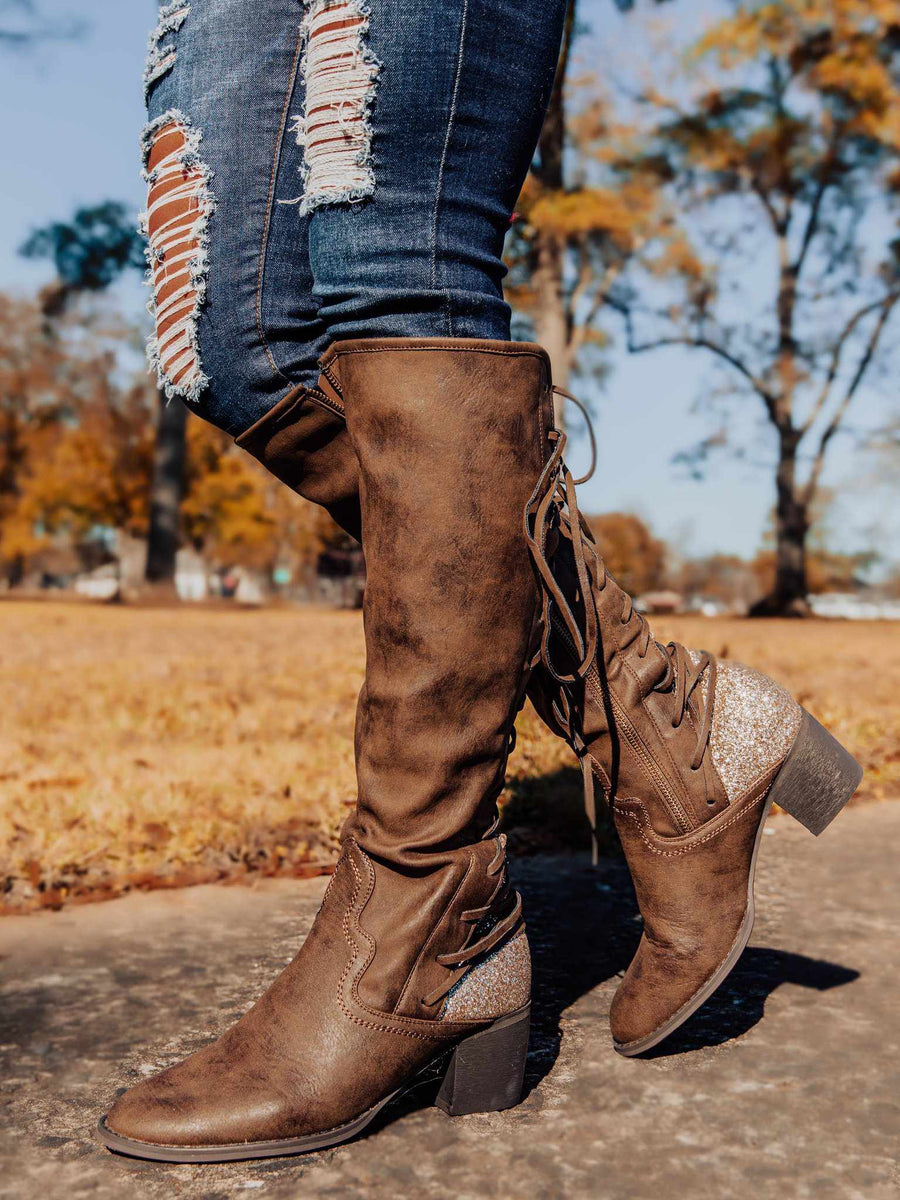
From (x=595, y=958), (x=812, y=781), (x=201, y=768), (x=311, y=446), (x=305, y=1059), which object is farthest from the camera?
(x=201, y=768)

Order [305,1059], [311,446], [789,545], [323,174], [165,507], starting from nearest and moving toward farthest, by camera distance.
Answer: [305,1059], [323,174], [311,446], [165,507], [789,545]

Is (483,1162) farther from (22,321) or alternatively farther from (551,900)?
(22,321)

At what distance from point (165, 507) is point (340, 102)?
71.3ft

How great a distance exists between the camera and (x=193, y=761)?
337 centimetres

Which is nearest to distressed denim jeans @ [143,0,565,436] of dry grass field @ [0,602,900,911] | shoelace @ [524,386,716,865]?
shoelace @ [524,386,716,865]

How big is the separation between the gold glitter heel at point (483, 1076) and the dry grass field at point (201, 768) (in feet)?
3.55

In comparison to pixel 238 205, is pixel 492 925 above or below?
below

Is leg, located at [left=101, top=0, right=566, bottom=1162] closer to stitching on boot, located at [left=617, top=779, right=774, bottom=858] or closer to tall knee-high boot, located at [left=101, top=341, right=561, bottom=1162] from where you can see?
tall knee-high boot, located at [left=101, top=341, right=561, bottom=1162]

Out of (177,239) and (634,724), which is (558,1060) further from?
(177,239)

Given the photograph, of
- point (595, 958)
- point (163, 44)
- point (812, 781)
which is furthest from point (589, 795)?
point (163, 44)

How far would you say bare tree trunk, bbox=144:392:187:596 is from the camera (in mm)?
22031

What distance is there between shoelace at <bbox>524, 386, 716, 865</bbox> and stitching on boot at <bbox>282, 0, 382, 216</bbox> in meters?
0.37

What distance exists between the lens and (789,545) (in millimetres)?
22812

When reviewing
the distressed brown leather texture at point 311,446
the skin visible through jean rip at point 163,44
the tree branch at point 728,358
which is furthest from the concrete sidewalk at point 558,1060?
the tree branch at point 728,358
